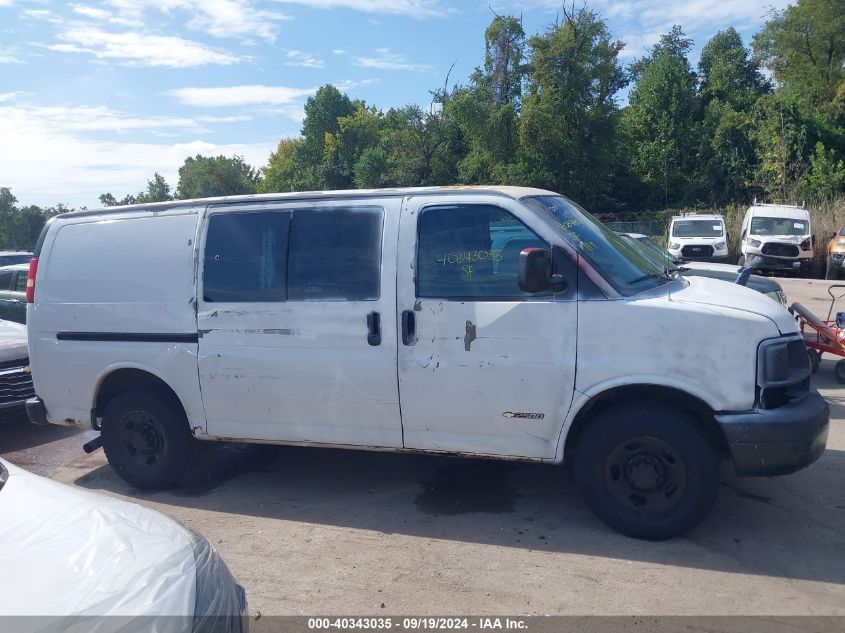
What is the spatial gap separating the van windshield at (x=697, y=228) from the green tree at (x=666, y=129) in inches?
670

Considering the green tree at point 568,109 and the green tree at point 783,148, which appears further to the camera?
the green tree at point 568,109

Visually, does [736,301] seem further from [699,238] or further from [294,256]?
[699,238]

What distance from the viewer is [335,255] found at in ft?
17.2

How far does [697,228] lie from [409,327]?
20.4 meters

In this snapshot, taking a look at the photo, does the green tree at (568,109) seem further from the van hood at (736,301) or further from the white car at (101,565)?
the white car at (101,565)

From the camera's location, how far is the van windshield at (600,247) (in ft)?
15.6

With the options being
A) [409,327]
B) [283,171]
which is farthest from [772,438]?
[283,171]

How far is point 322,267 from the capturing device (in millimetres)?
5281

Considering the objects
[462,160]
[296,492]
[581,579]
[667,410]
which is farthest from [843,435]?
[462,160]

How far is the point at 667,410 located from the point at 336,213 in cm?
255

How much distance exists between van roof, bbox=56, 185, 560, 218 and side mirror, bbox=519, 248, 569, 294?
1.77ft

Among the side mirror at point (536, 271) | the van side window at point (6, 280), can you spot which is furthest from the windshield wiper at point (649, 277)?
the van side window at point (6, 280)

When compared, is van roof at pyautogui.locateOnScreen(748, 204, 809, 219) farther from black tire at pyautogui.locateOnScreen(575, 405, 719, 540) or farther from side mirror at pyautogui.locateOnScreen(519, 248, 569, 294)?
side mirror at pyautogui.locateOnScreen(519, 248, 569, 294)

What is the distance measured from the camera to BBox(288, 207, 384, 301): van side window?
514 cm
